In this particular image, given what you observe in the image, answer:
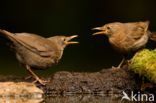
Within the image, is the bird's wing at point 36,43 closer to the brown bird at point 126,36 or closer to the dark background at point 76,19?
the brown bird at point 126,36

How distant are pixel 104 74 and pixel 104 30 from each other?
1.14 m

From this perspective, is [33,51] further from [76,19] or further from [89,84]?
[76,19]

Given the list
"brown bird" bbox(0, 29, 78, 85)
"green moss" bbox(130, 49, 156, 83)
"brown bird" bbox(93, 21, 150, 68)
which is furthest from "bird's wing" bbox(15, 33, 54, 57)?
"green moss" bbox(130, 49, 156, 83)

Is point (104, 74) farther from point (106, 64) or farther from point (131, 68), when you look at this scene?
point (106, 64)

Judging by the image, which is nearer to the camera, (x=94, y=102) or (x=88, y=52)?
(x=94, y=102)

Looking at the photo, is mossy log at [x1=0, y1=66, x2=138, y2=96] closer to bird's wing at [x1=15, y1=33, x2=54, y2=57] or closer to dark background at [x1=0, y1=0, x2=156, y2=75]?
bird's wing at [x1=15, y1=33, x2=54, y2=57]

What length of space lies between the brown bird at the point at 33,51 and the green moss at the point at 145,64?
3.31 ft

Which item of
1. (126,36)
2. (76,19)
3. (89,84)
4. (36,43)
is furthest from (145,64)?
(76,19)

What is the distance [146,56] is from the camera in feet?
32.2

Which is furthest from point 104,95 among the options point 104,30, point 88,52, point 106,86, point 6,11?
point 6,11

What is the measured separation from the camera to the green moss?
9484mm

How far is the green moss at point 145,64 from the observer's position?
373 inches

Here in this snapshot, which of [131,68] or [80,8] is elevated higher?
[80,8]

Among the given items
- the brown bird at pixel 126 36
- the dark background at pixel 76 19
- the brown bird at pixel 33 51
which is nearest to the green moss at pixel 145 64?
the brown bird at pixel 126 36
